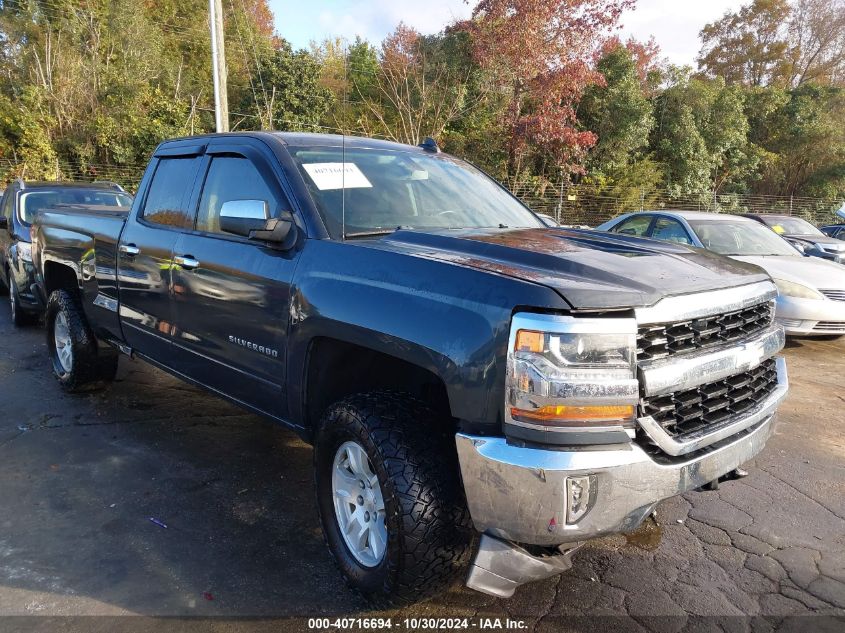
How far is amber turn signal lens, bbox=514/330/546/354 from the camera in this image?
2.05 m

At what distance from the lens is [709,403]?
2457 millimetres

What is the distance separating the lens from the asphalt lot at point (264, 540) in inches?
105

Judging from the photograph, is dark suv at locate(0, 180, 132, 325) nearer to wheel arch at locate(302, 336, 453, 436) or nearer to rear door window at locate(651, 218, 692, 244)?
wheel arch at locate(302, 336, 453, 436)

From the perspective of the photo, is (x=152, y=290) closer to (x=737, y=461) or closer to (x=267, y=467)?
(x=267, y=467)

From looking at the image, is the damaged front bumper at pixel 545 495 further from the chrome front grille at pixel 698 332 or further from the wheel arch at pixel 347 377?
the wheel arch at pixel 347 377

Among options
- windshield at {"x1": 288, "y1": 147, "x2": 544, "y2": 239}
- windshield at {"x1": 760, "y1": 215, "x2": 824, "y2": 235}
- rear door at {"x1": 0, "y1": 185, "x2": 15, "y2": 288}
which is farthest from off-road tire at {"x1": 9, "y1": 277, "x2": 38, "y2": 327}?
windshield at {"x1": 760, "y1": 215, "x2": 824, "y2": 235}

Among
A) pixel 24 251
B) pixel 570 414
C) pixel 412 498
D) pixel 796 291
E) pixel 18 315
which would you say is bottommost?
pixel 18 315

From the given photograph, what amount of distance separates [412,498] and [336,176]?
5.64 ft

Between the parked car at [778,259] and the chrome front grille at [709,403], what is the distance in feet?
13.8

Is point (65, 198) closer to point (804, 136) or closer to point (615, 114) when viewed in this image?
point (615, 114)

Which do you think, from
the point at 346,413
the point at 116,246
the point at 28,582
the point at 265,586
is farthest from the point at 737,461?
the point at 116,246

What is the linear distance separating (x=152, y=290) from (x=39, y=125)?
2386cm

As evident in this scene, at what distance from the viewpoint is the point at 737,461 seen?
8.26 feet

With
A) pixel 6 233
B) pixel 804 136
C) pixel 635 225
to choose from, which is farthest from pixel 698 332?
pixel 804 136
